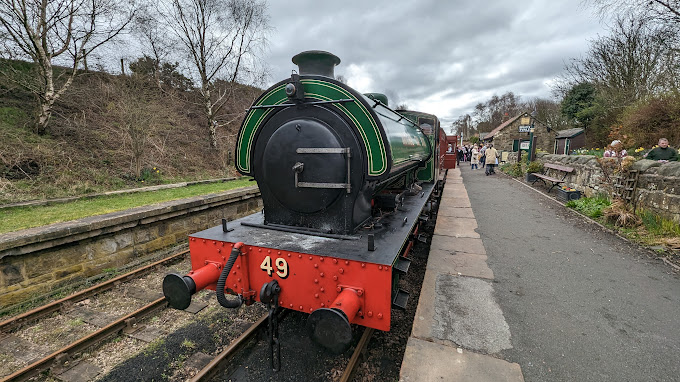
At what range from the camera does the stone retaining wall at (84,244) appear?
3.86m

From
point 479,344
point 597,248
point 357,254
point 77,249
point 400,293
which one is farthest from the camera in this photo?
point 597,248

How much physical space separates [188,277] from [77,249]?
11.0 ft

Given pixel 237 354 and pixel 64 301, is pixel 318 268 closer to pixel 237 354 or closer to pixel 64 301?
pixel 237 354

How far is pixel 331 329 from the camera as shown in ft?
6.34

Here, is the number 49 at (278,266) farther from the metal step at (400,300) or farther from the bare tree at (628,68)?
the bare tree at (628,68)

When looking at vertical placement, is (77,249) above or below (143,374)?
above

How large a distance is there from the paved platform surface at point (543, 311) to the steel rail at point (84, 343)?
3.13 m

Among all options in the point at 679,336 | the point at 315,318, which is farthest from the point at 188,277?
the point at 679,336

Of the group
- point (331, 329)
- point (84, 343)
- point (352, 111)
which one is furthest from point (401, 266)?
point (84, 343)

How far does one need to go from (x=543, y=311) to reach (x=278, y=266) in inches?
118

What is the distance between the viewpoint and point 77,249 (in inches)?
178

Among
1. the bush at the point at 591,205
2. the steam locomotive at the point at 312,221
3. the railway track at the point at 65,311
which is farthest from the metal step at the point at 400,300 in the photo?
the bush at the point at 591,205

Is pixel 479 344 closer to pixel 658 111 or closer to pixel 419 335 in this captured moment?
pixel 419 335

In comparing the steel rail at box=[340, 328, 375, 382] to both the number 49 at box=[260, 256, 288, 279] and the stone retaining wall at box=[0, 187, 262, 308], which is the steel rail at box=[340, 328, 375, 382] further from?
the stone retaining wall at box=[0, 187, 262, 308]
